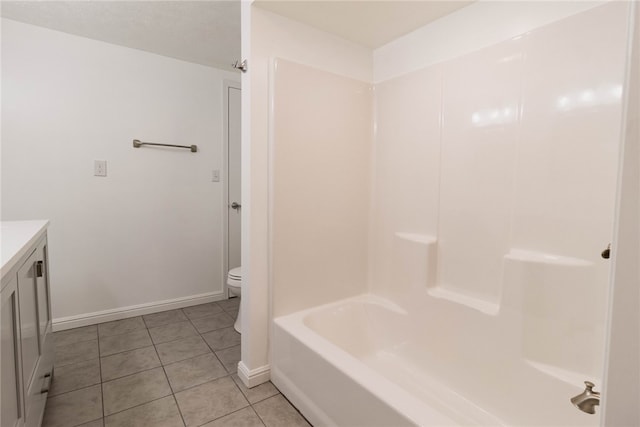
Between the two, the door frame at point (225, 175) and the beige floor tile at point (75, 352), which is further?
the door frame at point (225, 175)

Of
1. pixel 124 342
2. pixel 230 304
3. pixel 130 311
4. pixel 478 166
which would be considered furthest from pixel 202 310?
pixel 478 166

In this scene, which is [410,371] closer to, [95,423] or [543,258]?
[543,258]

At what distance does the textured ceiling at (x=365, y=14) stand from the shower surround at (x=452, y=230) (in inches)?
10.7

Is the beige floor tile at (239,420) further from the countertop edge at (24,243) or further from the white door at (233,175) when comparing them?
the white door at (233,175)

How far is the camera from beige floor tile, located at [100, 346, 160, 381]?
192cm

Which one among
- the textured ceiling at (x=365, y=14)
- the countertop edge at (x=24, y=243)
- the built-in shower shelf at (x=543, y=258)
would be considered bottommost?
the built-in shower shelf at (x=543, y=258)

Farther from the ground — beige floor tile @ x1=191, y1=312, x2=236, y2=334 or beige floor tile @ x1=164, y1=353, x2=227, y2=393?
beige floor tile @ x1=191, y1=312, x2=236, y2=334

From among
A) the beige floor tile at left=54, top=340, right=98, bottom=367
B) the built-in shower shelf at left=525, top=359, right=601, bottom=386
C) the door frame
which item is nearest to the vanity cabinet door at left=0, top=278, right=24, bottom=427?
the beige floor tile at left=54, top=340, right=98, bottom=367

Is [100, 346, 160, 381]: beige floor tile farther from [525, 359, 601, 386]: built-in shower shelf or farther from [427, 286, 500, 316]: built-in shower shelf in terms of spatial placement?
[525, 359, 601, 386]: built-in shower shelf

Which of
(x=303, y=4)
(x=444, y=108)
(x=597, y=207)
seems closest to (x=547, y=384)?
(x=597, y=207)

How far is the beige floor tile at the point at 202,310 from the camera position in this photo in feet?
9.09

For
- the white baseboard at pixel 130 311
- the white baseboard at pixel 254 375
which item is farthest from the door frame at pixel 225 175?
the white baseboard at pixel 254 375

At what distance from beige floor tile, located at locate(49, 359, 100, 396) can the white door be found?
1.34 metres

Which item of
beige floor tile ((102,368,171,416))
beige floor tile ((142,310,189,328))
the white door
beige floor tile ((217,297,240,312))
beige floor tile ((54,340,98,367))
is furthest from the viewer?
the white door
